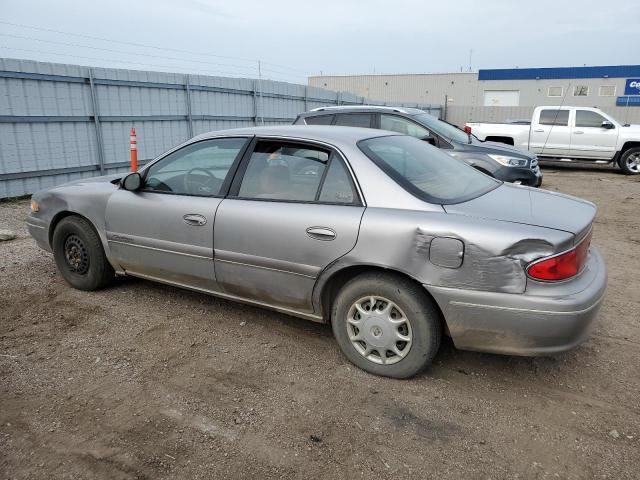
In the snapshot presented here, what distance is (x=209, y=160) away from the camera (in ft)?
12.8

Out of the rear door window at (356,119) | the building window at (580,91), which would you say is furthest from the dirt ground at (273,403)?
the building window at (580,91)

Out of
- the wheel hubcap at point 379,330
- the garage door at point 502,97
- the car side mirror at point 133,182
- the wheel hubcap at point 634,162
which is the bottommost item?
the wheel hubcap at point 379,330

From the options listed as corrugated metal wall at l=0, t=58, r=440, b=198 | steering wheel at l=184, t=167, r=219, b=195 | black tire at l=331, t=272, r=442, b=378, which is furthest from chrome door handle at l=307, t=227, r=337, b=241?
corrugated metal wall at l=0, t=58, r=440, b=198

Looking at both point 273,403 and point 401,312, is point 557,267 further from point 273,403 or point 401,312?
point 273,403

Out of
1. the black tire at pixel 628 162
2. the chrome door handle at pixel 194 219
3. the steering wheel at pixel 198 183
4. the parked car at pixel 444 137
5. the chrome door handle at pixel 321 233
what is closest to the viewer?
the chrome door handle at pixel 321 233

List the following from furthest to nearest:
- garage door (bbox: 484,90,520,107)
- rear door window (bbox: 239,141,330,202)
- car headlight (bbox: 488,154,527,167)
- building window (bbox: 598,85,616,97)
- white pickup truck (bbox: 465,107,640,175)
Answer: garage door (bbox: 484,90,520,107) < building window (bbox: 598,85,616,97) < white pickup truck (bbox: 465,107,640,175) < car headlight (bbox: 488,154,527,167) < rear door window (bbox: 239,141,330,202)

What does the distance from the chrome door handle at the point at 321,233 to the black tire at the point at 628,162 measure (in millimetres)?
13632

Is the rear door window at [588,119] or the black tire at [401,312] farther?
the rear door window at [588,119]

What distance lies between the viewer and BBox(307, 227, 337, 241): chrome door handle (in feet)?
10.2

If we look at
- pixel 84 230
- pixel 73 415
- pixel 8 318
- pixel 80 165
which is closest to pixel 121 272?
pixel 84 230

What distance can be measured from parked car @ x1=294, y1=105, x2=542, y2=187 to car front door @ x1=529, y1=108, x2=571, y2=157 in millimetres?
6593

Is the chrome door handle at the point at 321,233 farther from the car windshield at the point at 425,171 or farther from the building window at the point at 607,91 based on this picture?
the building window at the point at 607,91

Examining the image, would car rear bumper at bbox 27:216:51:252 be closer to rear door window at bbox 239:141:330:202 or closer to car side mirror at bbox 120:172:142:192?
car side mirror at bbox 120:172:142:192

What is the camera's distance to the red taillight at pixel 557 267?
2670 mm
